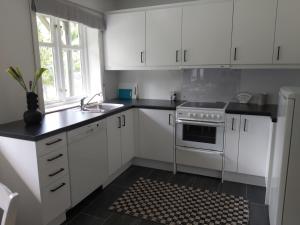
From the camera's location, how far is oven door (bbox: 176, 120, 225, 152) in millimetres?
2824

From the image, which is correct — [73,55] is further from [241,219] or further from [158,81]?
[241,219]

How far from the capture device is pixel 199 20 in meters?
2.89

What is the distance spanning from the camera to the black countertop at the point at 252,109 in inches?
101

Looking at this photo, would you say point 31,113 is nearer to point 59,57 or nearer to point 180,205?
point 59,57

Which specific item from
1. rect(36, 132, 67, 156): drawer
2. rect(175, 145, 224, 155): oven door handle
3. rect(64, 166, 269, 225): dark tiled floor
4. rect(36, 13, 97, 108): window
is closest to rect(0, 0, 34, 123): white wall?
rect(36, 13, 97, 108): window

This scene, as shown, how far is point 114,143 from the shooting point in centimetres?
289

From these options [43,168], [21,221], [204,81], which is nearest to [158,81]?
[204,81]

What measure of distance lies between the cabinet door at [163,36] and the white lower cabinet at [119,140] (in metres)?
0.83

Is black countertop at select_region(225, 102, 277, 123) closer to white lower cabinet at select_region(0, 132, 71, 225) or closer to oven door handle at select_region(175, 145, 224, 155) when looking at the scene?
oven door handle at select_region(175, 145, 224, 155)

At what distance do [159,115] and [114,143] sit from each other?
0.69m

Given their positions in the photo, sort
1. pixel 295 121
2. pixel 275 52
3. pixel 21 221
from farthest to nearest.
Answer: pixel 275 52 → pixel 21 221 → pixel 295 121

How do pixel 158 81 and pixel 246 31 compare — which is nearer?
pixel 246 31

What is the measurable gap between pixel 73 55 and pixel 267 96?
2633mm

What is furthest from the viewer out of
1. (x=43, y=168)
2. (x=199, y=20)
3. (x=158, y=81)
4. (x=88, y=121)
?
(x=158, y=81)
